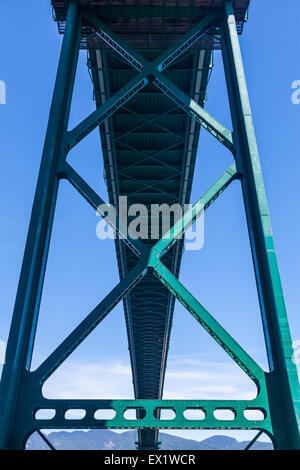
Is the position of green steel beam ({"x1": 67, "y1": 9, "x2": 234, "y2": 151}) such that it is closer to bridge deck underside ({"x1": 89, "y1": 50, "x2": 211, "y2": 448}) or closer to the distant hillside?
bridge deck underside ({"x1": 89, "y1": 50, "x2": 211, "y2": 448})

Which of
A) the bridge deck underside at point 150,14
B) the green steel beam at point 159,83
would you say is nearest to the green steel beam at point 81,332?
the green steel beam at point 159,83

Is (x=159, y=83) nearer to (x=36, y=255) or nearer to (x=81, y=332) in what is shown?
(x=36, y=255)

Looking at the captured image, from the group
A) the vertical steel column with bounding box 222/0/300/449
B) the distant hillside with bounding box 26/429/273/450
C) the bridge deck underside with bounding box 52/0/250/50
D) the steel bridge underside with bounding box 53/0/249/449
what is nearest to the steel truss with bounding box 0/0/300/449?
the vertical steel column with bounding box 222/0/300/449

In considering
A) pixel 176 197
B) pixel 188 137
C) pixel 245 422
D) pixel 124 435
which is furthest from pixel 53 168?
pixel 124 435

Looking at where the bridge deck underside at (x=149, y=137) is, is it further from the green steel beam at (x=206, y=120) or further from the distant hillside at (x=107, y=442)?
the distant hillside at (x=107, y=442)

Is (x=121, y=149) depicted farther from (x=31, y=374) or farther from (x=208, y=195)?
(x=31, y=374)

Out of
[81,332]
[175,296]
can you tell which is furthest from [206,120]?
[81,332]
